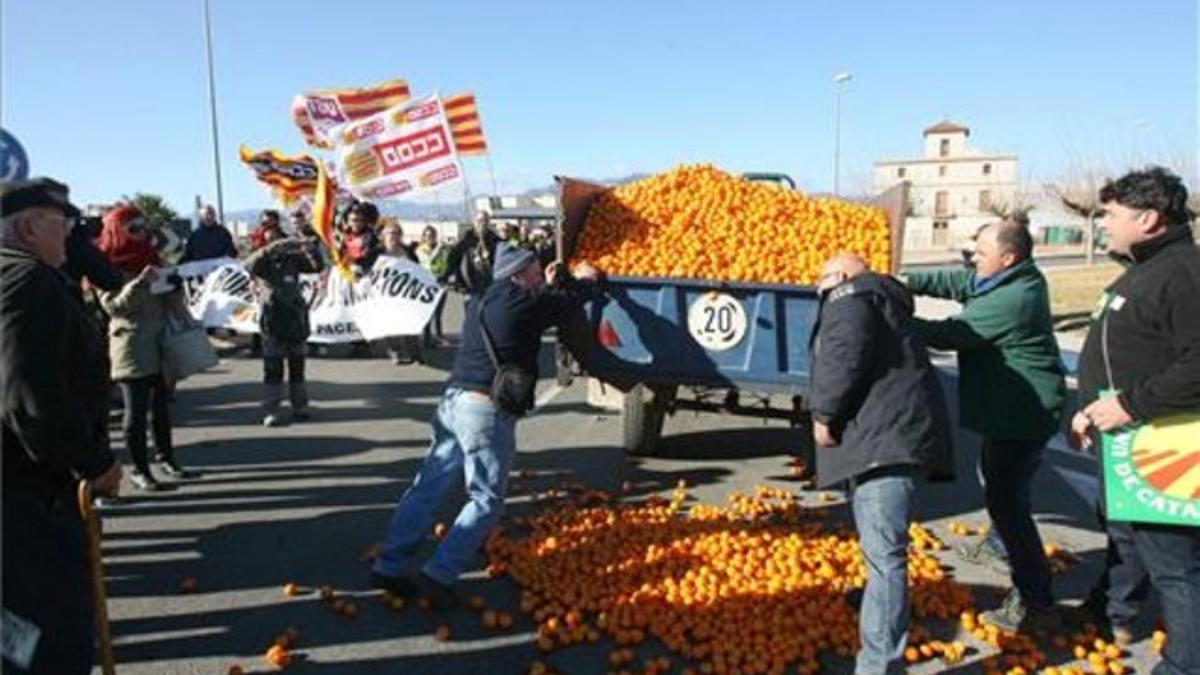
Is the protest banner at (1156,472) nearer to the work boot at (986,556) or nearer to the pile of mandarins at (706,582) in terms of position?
the pile of mandarins at (706,582)

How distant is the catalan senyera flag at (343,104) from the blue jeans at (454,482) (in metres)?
10.2

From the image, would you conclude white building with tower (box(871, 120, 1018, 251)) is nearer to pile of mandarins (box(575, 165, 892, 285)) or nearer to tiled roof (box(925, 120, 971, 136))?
tiled roof (box(925, 120, 971, 136))

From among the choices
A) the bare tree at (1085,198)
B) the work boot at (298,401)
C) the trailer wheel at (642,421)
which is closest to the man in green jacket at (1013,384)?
the trailer wheel at (642,421)

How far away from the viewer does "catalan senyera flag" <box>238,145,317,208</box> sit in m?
15.5

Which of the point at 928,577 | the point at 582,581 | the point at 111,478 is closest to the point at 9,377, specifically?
Answer: the point at 111,478

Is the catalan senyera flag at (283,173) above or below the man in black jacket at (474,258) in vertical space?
above

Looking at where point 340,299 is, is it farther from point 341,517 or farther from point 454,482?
point 454,482

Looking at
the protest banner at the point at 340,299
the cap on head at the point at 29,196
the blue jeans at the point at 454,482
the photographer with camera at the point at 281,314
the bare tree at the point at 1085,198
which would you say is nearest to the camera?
the cap on head at the point at 29,196

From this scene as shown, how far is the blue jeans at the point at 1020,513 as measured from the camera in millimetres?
4586

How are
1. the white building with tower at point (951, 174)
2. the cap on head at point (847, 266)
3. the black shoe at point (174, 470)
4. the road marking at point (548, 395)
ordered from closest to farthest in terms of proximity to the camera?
the cap on head at point (847, 266)
the black shoe at point (174, 470)
the road marking at point (548, 395)
the white building with tower at point (951, 174)

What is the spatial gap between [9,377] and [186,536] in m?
3.49

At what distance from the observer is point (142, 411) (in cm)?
659

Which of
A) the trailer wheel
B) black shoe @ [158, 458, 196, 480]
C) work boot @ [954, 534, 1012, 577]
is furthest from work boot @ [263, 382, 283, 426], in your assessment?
work boot @ [954, 534, 1012, 577]

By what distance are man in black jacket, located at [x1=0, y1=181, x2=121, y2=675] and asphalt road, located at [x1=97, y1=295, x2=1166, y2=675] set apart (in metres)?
1.53
